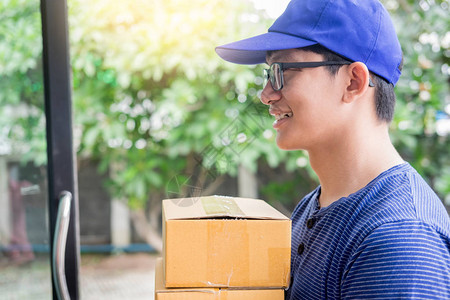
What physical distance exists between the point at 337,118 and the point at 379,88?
11 centimetres

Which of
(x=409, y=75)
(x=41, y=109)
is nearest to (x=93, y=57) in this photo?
(x=41, y=109)

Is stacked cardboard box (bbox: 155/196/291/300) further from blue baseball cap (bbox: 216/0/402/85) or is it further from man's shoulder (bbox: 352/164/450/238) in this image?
blue baseball cap (bbox: 216/0/402/85)

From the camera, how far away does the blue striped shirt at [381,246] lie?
0.70 meters

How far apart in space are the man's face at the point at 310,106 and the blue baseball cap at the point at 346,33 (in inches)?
1.4

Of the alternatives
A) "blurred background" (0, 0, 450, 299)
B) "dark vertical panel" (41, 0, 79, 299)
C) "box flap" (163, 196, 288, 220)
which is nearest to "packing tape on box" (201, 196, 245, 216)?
"box flap" (163, 196, 288, 220)

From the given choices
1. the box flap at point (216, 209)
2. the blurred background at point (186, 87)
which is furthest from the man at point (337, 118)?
the blurred background at point (186, 87)

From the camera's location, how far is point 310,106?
0.92 metres

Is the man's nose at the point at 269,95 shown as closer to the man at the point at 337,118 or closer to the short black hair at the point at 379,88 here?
the man at the point at 337,118

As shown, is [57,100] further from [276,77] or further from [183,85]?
[183,85]

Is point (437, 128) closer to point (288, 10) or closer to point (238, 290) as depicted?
point (288, 10)

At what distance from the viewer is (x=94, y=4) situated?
2.63 meters

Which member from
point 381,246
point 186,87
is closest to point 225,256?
point 381,246

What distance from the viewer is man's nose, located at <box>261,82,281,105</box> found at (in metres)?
0.97

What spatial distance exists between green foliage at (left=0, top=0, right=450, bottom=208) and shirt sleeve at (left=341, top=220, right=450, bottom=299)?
1718 mm
